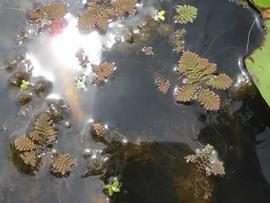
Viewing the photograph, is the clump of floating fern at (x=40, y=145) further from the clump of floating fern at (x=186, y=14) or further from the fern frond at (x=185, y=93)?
the clump of floating fern at (x=186, y=14)

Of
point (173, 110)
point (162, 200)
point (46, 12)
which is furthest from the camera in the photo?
point (46, 12)

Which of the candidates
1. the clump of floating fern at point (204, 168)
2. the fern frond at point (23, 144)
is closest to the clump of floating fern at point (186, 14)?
the clump of floating fern at point (204, 168)

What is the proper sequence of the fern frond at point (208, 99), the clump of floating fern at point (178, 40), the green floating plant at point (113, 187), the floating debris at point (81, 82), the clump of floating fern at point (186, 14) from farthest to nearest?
the clump of floating fern at point (186, 14) → the clump of floating fern at point (178, 40) → the floating debris at point (81, 82) → the fern frond at point (208, 99) → the green floating plant at point (113, 187)

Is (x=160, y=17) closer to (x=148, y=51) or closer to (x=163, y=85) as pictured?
(x=148, y=51)

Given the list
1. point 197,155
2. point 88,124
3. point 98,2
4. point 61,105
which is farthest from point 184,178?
point 98,2

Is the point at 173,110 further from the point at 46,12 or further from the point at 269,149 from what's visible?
the point at 46,12
